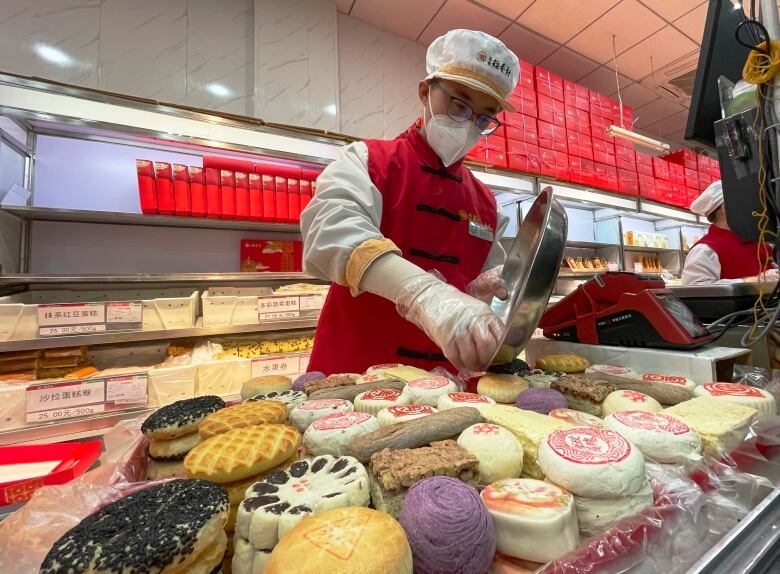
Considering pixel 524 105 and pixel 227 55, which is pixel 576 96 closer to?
pixel 524 105

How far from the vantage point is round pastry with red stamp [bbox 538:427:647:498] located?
489 mm

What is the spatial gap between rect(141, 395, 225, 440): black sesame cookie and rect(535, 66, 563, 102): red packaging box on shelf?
450 centimetres

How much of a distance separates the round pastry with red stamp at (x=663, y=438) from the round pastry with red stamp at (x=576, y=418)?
0.05m

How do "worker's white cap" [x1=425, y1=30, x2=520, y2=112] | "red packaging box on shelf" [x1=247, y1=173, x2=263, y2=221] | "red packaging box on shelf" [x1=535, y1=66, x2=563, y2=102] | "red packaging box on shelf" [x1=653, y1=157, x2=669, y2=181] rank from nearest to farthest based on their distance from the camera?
1. "worker's white cap" [x1=425, y1=30, x2=520, y2=112]
2. "red packaging box on shelf" [x1=247, y1=173, x2=263, y2=221]
3. "red packaging box on shelf" [x1=535, y1=66, x2=563, y2=102]
4. "red packaging box on shelf" [x1=653, y1=157, x2=669, y2=181]

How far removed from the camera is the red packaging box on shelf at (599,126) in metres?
4.43

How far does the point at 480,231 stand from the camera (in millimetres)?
1680

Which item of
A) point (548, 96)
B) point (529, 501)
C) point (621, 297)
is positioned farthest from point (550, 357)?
point (548, 96)

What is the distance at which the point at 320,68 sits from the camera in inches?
138

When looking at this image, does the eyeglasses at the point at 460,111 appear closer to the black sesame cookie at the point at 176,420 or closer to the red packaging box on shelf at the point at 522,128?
the black sesame cookie at the point at 176,420

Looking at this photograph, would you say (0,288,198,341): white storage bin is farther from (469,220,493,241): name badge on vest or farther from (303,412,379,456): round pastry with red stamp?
(303,412,379,456): round pastry with red stamp

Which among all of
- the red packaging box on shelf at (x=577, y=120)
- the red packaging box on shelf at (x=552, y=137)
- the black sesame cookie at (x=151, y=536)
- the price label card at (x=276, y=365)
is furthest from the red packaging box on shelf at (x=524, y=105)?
the black sesame cookie at (x=151, y=536)

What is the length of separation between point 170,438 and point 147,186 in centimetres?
225

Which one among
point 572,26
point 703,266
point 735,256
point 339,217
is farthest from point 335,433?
point 572,26

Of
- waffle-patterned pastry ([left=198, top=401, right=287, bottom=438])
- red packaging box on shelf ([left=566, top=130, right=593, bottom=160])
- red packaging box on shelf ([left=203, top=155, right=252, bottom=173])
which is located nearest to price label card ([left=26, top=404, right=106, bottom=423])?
red packaging box on shelf ([left=203, top=155, right=252, bottom=173])
